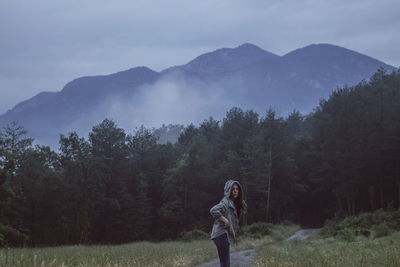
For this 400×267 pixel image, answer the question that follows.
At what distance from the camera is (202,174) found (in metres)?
62.1

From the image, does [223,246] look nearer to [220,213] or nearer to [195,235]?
[220,213]

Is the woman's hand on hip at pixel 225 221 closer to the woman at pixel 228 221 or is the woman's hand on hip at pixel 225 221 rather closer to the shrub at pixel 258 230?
the woman at pixel 228 221

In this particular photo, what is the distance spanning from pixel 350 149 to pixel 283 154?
9.79m

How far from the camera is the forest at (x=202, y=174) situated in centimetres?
5053

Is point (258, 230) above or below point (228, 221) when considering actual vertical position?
below

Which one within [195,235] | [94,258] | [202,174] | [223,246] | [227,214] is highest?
[202,174]

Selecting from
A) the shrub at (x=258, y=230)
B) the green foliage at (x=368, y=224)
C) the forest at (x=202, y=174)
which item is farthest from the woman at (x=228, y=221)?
the forest at (x=202, y=174)

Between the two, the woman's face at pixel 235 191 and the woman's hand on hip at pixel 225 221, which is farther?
the woman's face at pixel 235 191

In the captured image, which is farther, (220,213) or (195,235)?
(195,235)

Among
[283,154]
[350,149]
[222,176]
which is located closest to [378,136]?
[350,149]

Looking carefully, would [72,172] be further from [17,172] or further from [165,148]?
[165,148]

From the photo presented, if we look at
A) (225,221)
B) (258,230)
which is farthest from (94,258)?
(258,230)

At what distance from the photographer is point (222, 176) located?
60844mm

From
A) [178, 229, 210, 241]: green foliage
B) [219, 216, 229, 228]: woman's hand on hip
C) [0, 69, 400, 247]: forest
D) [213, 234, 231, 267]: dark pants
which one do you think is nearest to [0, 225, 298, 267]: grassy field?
[213, 234, 231, 267]: dark pants
